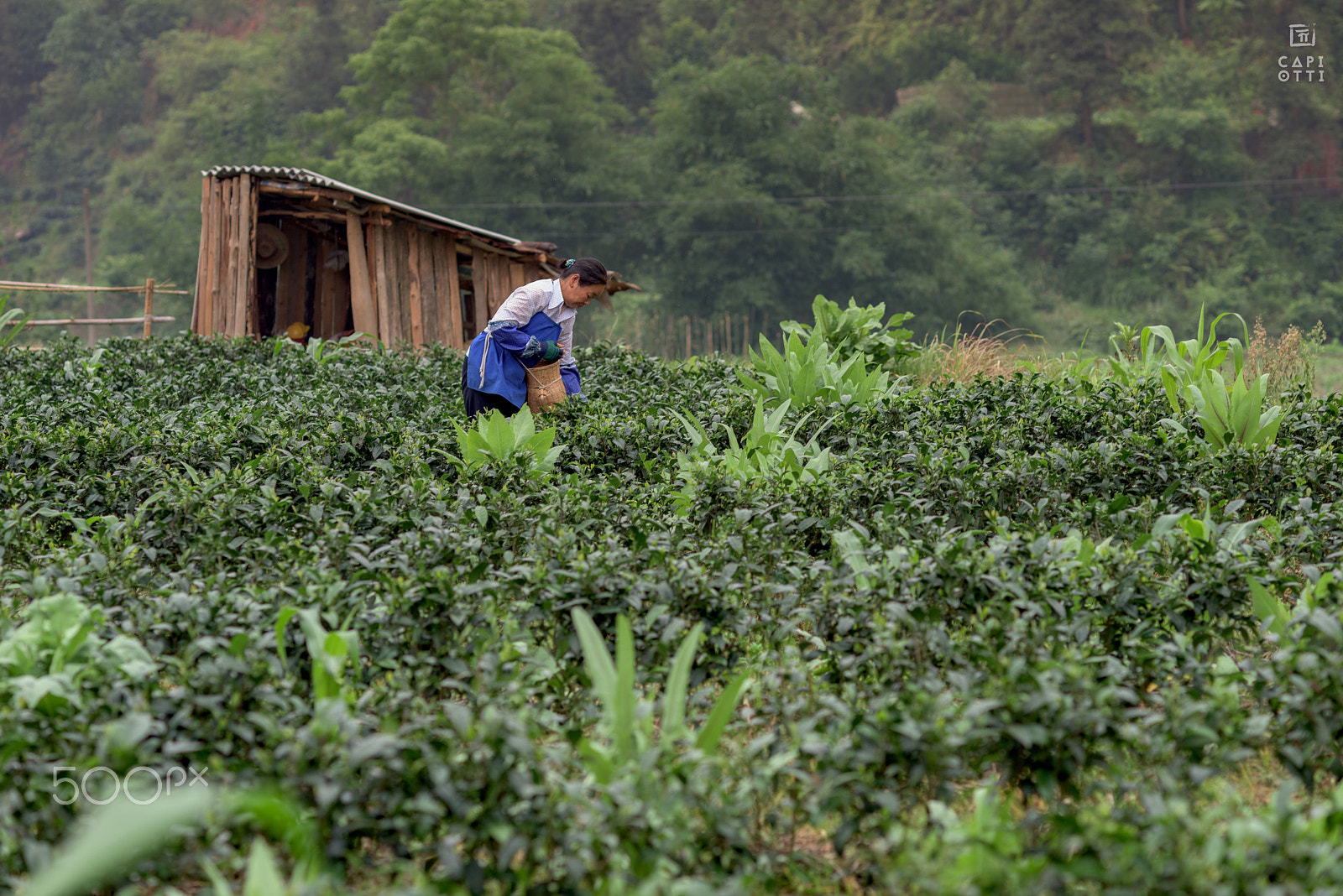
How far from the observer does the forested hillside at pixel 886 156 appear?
111 ft

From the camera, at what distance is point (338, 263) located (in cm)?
1433

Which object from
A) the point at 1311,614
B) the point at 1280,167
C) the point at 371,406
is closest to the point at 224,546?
the point at 371,406

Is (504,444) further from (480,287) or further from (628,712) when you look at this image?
(480,287)

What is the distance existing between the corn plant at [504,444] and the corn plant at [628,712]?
2092mm

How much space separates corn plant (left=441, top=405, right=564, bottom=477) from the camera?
185 inches

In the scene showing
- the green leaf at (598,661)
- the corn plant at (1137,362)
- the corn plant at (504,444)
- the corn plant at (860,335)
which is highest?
the corn plant at (860,335)

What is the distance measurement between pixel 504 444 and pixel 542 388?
1225mm

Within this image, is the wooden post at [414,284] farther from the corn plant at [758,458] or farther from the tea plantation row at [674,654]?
the corn plant at [758,458]

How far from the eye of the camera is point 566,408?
5.83 metres

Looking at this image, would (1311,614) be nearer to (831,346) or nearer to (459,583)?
(459,583)

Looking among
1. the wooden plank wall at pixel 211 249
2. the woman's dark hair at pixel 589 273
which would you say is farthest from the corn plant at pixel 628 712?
the wooden plank wall at pixel 211 249

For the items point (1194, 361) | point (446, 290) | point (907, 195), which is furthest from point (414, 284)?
point (907, 195)

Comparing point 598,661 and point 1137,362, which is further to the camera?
point 1137,362

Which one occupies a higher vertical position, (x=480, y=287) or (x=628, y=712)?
(x=480, y=287)
